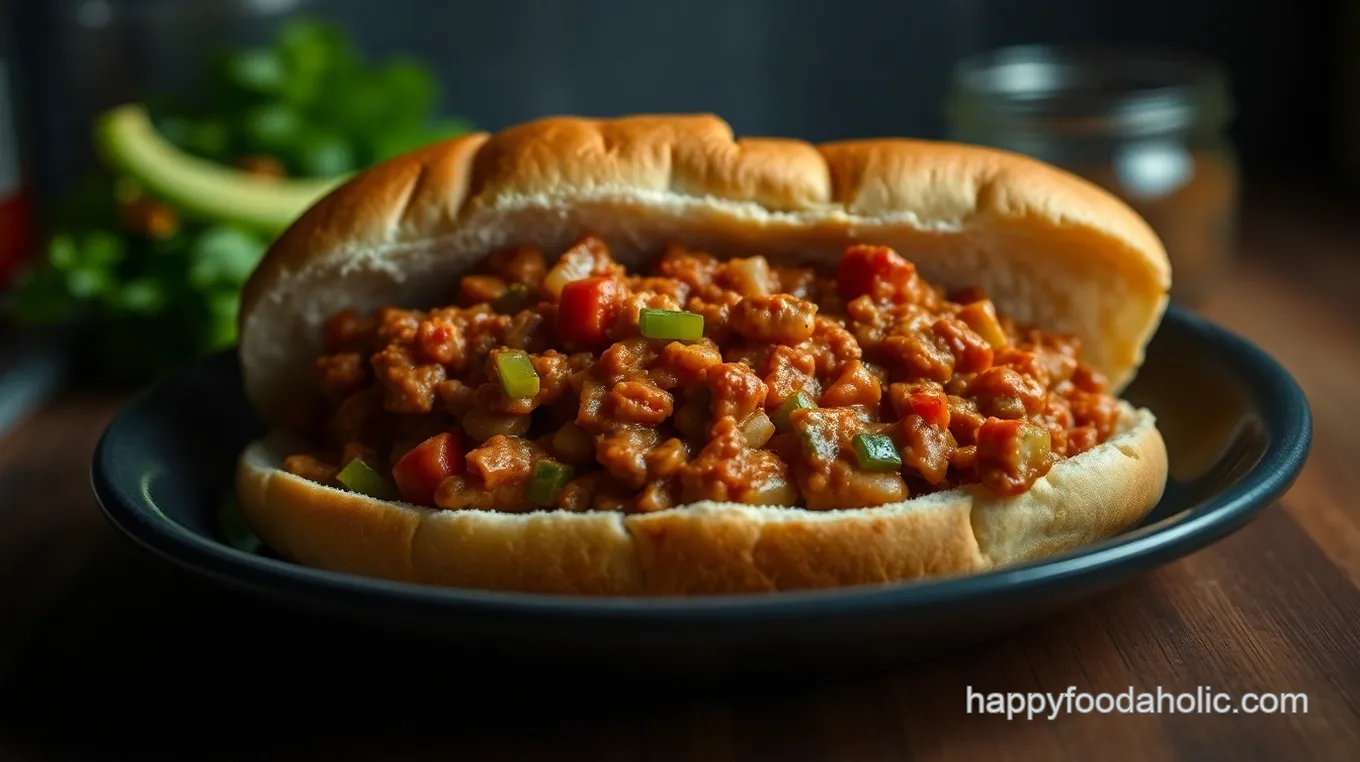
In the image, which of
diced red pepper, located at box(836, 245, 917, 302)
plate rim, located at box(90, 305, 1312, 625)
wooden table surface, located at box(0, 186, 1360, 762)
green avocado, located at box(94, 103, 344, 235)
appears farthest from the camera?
green avocado, located at box(94, 103, 344, 235)

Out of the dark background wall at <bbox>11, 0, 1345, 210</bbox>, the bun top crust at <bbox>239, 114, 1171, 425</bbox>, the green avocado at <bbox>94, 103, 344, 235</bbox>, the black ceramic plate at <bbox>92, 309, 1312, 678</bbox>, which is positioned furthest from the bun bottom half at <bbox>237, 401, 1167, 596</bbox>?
the dark background wall at <bbox>11, 0, 1345, 210</bbox>

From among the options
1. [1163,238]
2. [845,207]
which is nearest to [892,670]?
[845,207]

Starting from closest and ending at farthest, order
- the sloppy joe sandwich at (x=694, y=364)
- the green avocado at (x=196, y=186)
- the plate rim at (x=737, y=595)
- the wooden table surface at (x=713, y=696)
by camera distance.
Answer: the plate rim at (x=737, y=595) → the wooden table surface at (x=713, y=696) → the sloppy joe sandwich at (x=694, y=364) → the green avocado at (x=196, y=186)

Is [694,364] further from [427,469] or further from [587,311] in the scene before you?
[427,469]

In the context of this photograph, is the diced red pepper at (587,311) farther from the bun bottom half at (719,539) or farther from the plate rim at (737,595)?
the plate rim at (737,595)

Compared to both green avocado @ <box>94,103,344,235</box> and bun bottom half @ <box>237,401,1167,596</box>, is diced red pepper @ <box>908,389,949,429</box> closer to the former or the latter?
bun bottom half @ <box>237,401,1167,596</box>

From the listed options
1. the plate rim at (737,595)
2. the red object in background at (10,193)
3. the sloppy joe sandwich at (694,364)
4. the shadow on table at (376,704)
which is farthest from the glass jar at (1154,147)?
the red object in background at (10,193)
